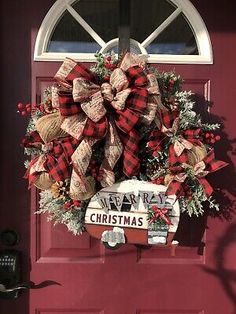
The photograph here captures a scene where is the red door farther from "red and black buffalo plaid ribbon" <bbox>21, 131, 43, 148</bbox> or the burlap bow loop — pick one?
the burlap bow loop

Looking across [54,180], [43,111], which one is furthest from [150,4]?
[54,180]

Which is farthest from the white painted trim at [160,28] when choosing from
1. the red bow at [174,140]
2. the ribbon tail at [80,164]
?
the ribbon tail at [80,164]

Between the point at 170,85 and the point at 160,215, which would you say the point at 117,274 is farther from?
the point at 170,85

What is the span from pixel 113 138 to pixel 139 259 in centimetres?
65

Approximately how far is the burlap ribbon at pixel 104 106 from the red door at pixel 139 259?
1.23 ft

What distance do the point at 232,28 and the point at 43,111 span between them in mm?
899

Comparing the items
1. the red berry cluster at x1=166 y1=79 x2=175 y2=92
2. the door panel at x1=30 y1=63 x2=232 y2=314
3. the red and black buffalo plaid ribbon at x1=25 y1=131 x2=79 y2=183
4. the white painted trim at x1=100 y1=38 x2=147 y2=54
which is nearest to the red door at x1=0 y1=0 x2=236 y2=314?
the door panel at x1=30 y1=63 x2=232 y2=314

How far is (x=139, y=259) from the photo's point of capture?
2051 millimetres

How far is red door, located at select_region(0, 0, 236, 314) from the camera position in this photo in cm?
201

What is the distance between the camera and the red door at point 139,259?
201 cm

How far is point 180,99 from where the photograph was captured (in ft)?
5.79

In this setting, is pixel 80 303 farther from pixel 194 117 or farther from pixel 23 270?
pixel 194 117

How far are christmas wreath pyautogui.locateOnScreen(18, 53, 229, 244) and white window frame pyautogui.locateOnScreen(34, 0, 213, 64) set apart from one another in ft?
0.75

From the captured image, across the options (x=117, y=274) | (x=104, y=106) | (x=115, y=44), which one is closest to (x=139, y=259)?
(x=117, y=274)
